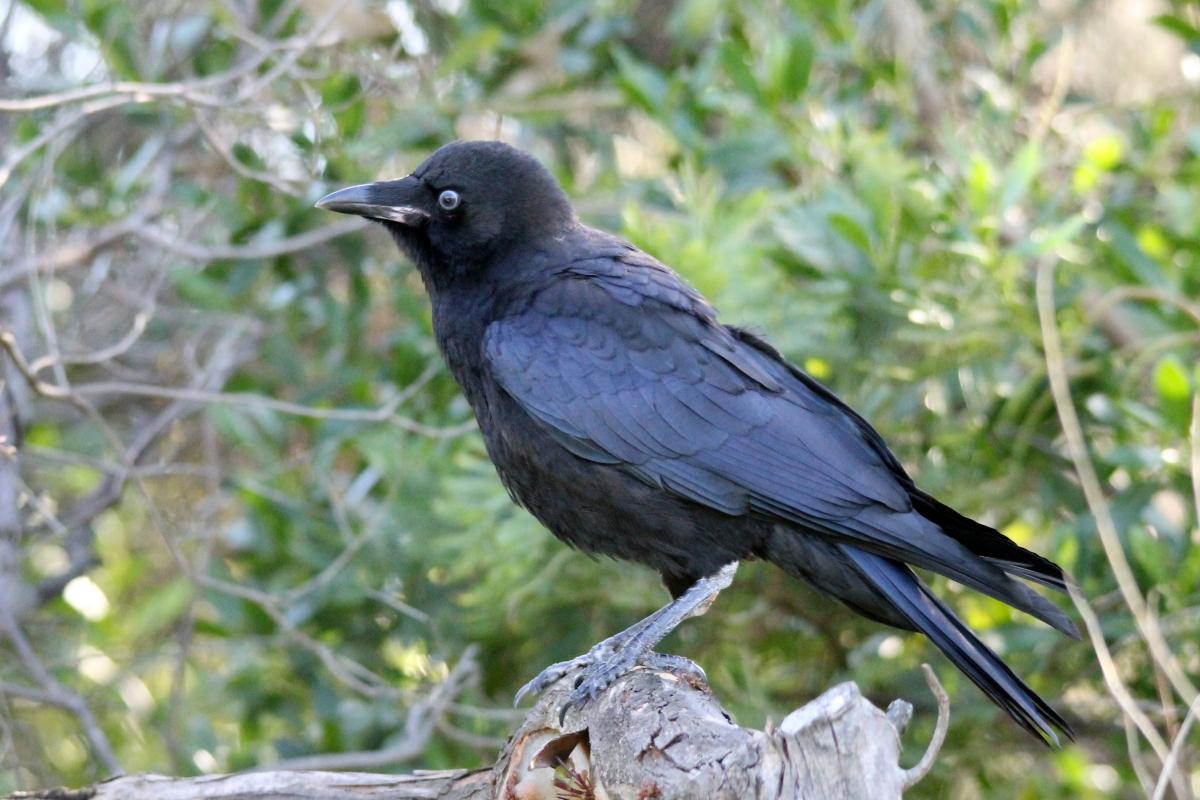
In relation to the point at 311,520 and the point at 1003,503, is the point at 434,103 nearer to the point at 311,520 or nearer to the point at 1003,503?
the point at 311,520

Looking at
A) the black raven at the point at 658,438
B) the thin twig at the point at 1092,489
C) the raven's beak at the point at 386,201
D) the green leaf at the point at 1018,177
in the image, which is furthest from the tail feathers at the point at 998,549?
the raven's beak at the point at 386,201

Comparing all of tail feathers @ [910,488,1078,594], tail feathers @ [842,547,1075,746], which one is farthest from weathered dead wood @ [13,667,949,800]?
tail feathers @ [910,488,1078,594]

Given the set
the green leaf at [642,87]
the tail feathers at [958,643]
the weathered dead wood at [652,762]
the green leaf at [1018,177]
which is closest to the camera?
the weathered dead wood at [652,762]

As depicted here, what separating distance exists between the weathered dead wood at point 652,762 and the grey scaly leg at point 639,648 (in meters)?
0.09

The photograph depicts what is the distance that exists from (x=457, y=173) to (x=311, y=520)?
2001 millimetres

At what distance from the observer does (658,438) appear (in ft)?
13.0

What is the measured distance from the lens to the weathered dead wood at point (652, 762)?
2648 millimetres

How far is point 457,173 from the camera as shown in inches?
172

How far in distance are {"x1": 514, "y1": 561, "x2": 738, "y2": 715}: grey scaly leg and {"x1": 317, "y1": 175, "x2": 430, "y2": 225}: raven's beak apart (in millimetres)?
1466

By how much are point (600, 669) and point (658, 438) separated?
699mm

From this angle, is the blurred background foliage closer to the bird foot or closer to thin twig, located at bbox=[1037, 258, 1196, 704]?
thin twig, located at bbox=[1037, 258, 1196, 704]

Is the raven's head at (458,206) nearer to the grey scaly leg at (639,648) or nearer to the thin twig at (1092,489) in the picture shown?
the grey scaly leg at (639,648)

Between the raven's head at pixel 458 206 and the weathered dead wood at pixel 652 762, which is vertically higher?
the raven's head at pixel 458 206

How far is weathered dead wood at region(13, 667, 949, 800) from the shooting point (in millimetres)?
2648
